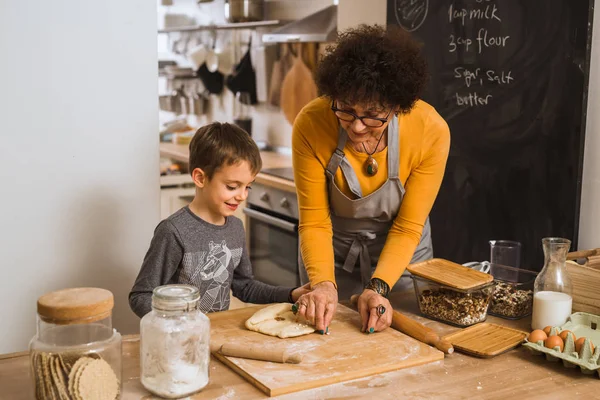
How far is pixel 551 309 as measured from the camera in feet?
5.08

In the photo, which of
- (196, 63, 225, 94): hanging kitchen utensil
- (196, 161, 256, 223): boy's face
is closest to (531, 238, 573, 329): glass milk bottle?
(196, 161, 256, 223): boy's face

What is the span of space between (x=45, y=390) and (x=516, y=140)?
69.7 inches

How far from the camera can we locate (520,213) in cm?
235

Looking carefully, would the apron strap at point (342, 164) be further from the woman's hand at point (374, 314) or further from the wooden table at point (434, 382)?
the wooden table at point (434, 382)

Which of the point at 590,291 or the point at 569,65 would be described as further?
the point at 569,65

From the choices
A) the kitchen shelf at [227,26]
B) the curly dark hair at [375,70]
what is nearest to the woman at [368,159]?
the curly dark hair at [375,70]

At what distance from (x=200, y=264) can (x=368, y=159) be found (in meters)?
0.52

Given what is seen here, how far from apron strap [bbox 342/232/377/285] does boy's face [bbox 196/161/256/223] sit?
399 mm

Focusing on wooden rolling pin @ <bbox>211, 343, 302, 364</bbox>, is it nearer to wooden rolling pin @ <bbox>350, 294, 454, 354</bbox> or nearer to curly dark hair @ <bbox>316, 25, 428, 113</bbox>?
wooden rolling pin @ <bbox>350, 294, 454, 354</bbox>

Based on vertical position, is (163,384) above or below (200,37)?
below

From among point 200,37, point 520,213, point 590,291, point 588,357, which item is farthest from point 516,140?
point 200,37

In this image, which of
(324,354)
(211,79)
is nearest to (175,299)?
(324,354)

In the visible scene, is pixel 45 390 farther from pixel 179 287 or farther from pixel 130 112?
pixel 130 112

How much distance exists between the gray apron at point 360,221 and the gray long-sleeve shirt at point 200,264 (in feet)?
0.87
